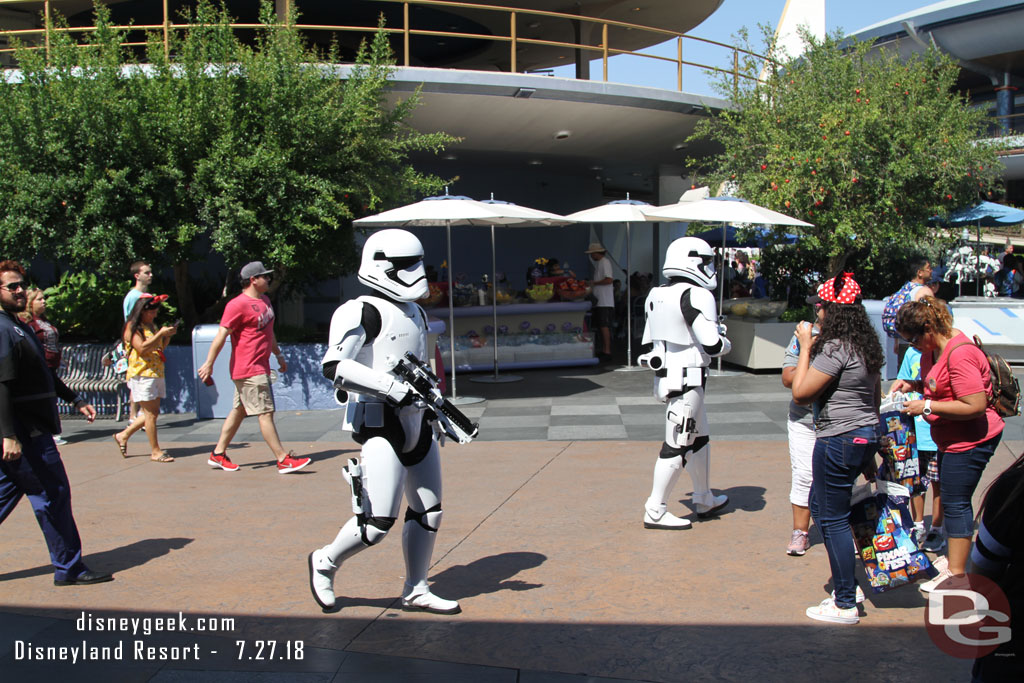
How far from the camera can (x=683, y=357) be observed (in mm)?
5605

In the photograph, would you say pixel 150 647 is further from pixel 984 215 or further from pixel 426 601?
pixel 984 215

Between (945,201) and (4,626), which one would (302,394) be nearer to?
(4,626)

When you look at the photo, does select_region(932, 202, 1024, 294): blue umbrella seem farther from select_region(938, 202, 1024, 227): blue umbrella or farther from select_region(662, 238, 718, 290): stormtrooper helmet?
select_region(662, 238, 718, 290): stormtrooper helmet

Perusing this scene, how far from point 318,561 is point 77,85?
7678 mm

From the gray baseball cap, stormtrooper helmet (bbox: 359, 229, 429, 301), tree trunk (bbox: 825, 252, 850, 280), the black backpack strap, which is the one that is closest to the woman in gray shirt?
stormtrooper helmet (bbox: 359, 229, 429, 301)

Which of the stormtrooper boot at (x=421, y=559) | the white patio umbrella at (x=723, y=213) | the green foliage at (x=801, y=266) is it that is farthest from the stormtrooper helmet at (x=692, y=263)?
the green foliage at (x=801, y=266)

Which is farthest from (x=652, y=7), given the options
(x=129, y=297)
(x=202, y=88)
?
(x=129, y=297)

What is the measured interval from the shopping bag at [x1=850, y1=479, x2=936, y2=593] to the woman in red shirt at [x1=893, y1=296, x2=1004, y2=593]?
1.10 ft

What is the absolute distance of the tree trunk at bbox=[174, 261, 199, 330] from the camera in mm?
11586

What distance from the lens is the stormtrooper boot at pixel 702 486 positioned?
570 centimetres

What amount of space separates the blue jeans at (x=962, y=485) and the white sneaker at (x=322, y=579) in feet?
10.1

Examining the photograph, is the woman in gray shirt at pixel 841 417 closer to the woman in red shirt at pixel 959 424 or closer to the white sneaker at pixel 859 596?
the white sneaker at pixel 859 596

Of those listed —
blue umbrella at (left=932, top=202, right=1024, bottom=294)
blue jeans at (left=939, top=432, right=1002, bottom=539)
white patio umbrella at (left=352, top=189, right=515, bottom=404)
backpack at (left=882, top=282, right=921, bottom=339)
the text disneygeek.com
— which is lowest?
the text disneygeek.com

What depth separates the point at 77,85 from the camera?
31.5ft
